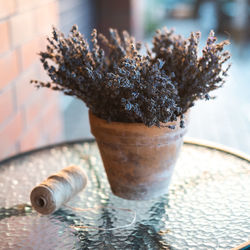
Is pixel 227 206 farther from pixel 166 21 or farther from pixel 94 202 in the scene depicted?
pixel 166 21

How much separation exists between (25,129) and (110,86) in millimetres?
1120

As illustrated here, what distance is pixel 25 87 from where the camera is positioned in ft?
6.13

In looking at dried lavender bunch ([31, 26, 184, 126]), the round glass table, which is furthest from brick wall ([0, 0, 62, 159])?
dried lavender bunch ([31, 26, 184, 126])

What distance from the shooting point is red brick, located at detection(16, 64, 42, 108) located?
1790mm

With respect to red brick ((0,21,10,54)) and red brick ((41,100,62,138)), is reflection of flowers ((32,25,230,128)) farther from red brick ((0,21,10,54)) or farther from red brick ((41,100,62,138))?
red brick ((41,100,62,138))

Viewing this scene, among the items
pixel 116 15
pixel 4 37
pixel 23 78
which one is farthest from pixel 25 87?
pixel 116 15

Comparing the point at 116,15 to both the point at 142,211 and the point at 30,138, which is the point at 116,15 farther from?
the point at 142,211

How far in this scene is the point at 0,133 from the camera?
1.58 metres

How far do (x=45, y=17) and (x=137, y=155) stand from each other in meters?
1.49

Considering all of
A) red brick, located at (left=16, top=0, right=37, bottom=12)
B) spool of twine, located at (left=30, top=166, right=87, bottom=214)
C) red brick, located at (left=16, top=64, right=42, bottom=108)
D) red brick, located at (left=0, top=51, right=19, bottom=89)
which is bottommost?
red brick, located at (left=16, top=64, right=42, bottom=108)

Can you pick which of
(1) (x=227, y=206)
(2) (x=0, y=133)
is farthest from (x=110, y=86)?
(2) (x=0, y=133)

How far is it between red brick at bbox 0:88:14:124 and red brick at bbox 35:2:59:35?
0.53 m

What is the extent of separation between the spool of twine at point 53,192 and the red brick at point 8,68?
2.40 feet

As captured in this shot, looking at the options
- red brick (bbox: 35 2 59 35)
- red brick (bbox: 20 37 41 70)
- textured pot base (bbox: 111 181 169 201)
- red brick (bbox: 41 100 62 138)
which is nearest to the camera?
textured pot base (bbox: 111 181 169 201)
